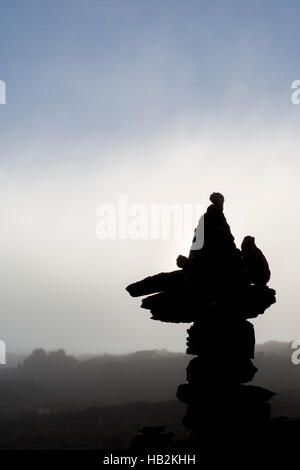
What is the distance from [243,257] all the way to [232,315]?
2.54 metres

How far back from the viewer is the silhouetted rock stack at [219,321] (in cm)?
1702

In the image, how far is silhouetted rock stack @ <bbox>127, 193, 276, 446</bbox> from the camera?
17.0 meters

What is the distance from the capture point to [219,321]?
57.6 ft

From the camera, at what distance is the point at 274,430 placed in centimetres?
1727
